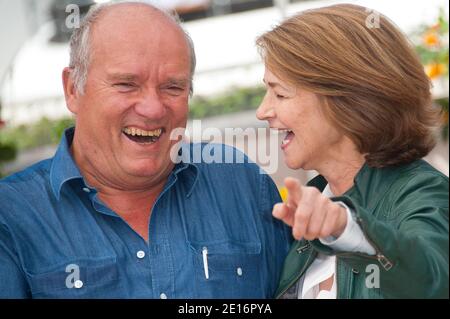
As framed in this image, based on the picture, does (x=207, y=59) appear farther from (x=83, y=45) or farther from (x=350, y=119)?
(x=350, y=119)

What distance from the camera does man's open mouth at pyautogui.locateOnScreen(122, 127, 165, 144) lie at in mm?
1657

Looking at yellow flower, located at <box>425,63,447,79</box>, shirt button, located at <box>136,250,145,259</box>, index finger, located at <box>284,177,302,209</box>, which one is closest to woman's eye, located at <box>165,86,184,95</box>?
shirt button, located at <box>136,250,145,259</box>

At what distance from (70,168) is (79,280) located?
0.90 feet

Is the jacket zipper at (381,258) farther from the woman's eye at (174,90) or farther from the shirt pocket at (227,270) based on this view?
the woman's eye at (174,90)

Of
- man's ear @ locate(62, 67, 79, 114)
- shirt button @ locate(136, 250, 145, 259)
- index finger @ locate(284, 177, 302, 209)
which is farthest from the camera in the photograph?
man's ear @ locate(62, 67, 79, 114)

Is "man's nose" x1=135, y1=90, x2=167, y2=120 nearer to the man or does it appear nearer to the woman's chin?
the man

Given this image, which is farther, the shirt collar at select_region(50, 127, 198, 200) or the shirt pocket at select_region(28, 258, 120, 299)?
the shirt collar at select_region(50, 127, 198, 200)

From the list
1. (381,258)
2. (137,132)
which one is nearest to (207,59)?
(137,132)

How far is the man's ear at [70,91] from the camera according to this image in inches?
68.6

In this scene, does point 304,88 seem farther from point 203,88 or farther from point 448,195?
point 203,88

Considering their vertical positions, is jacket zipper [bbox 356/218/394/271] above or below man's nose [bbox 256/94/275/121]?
below

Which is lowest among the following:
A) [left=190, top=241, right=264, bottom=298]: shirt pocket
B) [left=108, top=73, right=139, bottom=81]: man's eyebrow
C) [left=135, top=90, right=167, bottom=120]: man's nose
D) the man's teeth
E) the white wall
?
the white wall

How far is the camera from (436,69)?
2.61 metres

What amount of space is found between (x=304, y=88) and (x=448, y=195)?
38 cm
